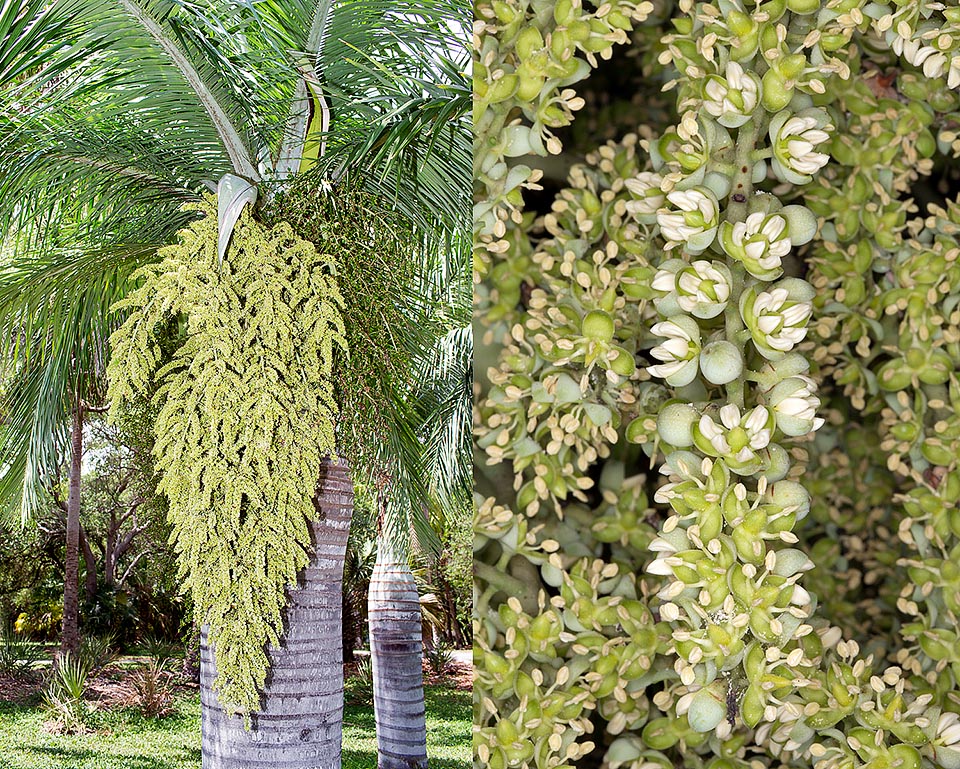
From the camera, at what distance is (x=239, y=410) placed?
1664 millimetres

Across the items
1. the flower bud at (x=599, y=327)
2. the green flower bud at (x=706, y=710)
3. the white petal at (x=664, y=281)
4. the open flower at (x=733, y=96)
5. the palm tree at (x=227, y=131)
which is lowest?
the green flower bud at (x=706, y=710)

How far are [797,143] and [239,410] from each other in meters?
1.37

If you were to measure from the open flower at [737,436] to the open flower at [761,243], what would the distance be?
67mm

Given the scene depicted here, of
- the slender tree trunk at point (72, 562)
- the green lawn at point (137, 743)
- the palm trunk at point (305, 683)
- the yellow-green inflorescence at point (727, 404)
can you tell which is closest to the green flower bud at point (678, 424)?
the yellow-green inflorescence at point (727, 404)

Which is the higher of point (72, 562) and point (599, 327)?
point (599, 327)

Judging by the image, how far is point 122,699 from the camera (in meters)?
6.64

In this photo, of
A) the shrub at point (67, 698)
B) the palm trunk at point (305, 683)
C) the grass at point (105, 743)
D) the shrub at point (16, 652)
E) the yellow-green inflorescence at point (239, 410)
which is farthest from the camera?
the shrub at point (16, 652)

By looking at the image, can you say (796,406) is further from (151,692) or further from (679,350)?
(151,692)

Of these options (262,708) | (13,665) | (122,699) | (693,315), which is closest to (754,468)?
(693,315)

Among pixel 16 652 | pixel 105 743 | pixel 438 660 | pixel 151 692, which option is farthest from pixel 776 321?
pixel 16 652

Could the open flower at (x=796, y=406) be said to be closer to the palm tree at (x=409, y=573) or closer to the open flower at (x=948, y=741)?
the open flower at (x=948, y=741)

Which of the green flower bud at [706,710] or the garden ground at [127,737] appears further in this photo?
the garden ground at [127,737]

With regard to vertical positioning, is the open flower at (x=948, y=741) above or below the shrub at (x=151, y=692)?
above

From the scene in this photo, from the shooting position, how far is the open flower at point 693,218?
436 mm
